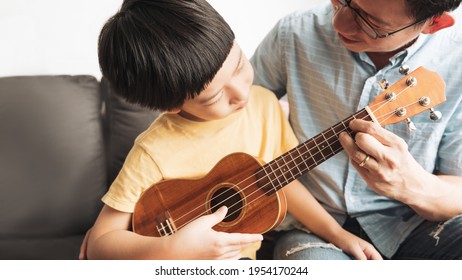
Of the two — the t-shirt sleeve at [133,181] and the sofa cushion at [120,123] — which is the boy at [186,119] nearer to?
the t-shirt sleeve at [133,181]

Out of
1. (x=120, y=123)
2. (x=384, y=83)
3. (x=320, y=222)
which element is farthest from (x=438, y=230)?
(x=120, y=123)

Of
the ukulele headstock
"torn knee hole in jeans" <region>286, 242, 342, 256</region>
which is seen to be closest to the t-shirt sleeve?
"torn knee hole in jeans" <region>286, 242, 342, 256</region>

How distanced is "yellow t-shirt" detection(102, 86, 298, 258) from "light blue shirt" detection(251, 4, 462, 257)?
0.07 m

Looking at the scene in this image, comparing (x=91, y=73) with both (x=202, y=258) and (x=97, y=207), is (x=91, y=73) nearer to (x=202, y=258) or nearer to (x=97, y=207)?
(x=97, y=207)

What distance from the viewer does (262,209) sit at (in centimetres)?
95

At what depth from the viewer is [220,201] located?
97 cm

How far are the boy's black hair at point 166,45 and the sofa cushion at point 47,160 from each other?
0.54m

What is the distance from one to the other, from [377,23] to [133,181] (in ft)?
1.81

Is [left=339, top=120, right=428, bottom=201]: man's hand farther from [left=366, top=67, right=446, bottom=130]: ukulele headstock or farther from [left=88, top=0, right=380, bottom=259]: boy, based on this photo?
[left=88, top=0, right=380, bottom=259]: boy

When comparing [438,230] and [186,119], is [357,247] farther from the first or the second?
[186,119]

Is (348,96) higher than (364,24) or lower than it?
lower

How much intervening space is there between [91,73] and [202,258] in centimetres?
78

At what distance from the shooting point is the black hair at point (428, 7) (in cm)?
76
